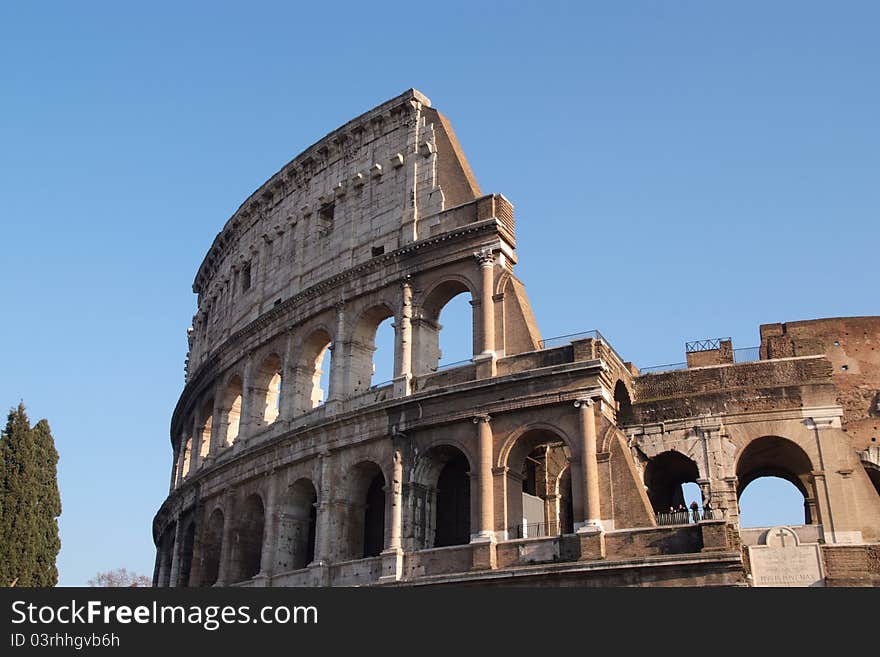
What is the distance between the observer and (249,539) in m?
27.1

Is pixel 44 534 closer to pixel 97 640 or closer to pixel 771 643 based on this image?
pixel 97 640

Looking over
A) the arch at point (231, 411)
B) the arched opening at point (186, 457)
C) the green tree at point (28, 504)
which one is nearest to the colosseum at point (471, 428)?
the arch at point (231, 411)

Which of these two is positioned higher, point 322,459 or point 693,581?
point 322,459

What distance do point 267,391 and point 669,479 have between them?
461 inches

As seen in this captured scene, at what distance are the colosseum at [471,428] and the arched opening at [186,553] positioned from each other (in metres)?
0.08

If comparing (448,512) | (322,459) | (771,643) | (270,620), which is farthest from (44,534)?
(771,643)

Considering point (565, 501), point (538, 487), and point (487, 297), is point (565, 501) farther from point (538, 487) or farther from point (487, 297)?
point (487, 297)

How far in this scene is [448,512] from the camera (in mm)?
22797

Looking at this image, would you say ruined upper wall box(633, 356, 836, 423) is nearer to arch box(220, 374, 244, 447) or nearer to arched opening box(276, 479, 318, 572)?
arched opening box(276, 479, 318, 572)

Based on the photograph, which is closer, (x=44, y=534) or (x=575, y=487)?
(x=575, y=487)

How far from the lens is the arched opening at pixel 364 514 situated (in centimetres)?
2338

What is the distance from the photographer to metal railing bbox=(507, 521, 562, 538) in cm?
2045

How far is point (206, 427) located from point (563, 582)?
17.2 metres

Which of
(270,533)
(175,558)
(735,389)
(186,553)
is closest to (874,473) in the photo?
(735,389)
